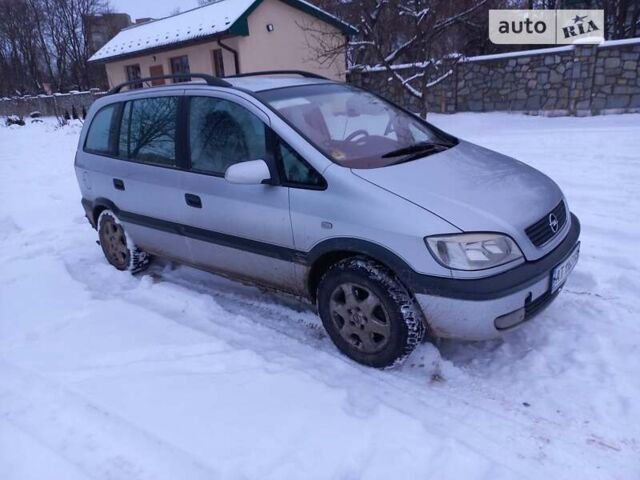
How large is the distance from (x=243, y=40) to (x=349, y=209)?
51.6 feet

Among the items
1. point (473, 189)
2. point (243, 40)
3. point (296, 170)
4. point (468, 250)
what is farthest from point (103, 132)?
point (243, 40)

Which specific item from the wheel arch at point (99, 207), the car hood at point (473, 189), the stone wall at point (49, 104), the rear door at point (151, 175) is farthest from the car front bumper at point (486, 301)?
the stone wall at point (49, 104)

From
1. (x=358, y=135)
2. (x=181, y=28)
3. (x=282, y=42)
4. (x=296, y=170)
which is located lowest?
(x=296, y=170)

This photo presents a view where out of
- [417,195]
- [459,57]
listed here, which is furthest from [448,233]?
[459,57]

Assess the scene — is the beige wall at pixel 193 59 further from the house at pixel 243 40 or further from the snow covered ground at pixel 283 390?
the snow covered ground at pixel 283 390

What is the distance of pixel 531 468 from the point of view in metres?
2.30

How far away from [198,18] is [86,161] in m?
15.6

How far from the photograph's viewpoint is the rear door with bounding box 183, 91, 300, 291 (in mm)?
3264

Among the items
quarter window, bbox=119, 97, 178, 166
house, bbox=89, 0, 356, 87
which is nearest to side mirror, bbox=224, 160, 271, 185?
quarter window, bbox=119, 97, 178, 166

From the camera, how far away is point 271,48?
1795cm

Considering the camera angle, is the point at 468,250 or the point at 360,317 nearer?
the point at 468,250

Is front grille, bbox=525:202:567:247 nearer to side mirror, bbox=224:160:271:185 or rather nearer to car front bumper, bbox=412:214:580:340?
car front bumper, bbox=412:214:580:340

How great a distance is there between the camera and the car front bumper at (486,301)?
2.61m

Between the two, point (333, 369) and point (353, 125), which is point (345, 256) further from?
point (353, 125)
